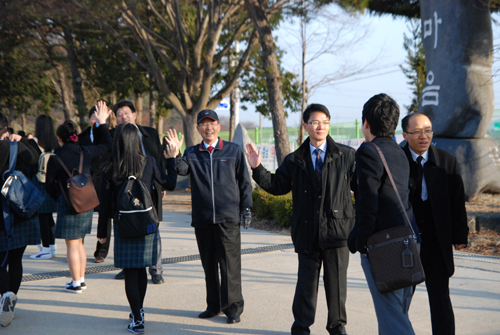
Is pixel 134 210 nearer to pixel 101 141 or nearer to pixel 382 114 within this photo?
pixel 101 141

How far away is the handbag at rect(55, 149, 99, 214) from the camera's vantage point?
4918 mm

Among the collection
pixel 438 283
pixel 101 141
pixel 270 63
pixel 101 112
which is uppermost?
pixel 270 63

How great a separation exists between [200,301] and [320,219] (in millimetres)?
1763

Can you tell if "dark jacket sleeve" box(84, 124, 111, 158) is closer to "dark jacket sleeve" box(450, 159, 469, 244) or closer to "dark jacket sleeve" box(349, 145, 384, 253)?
"dark jacket sleeve" box(349, 145, 384, 253)

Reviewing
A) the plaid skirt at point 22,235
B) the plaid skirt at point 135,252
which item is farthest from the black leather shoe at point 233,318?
the plaid skirt at point 22,235

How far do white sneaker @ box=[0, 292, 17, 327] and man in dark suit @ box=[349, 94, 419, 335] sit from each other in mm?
2911

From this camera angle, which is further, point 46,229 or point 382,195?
point 46,229

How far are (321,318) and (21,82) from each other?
70.7ft

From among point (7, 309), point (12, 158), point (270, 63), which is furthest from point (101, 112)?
point (270, 63)

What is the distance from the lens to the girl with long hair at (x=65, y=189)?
503 cm

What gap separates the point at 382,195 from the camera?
2846 mm

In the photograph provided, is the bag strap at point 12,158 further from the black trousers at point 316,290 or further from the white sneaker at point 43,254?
the white sneaker at point 43,254

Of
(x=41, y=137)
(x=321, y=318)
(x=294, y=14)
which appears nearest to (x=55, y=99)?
(x=294, y=14)

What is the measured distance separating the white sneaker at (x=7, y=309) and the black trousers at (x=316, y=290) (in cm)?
233
